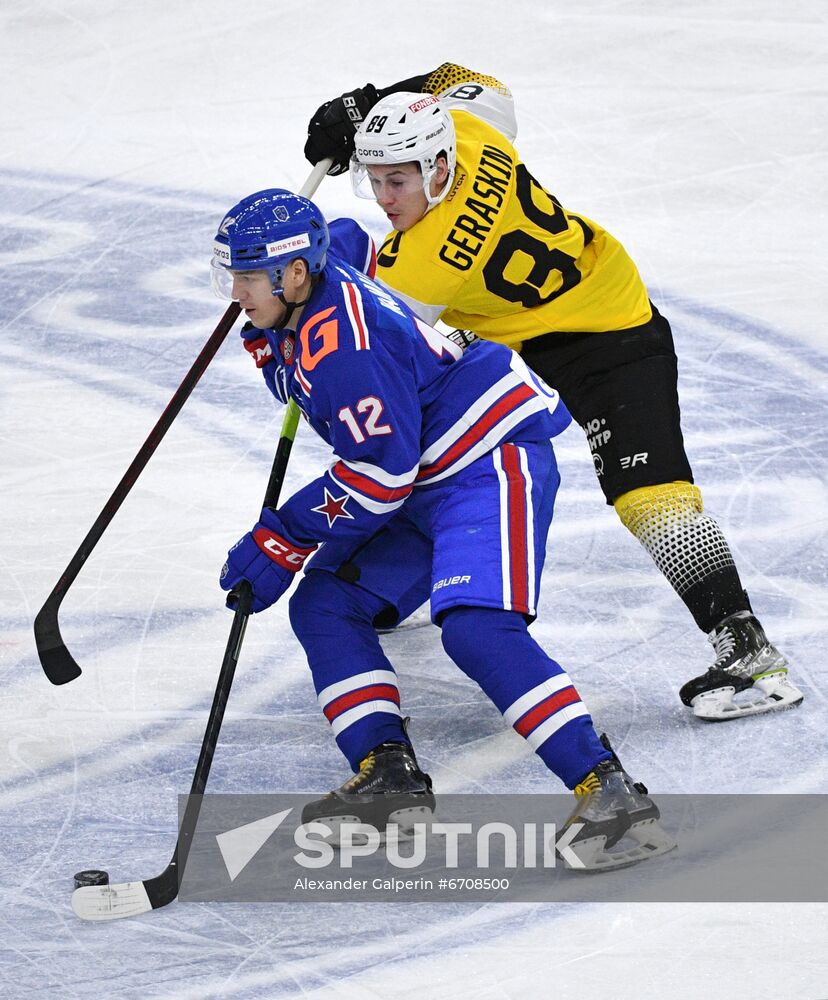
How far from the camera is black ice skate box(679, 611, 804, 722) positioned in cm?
339

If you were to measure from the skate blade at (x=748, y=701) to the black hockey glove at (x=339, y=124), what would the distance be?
156 cm

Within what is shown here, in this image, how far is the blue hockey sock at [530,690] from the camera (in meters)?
2.88

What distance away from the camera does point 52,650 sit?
324cm

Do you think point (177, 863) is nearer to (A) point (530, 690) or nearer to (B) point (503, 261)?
(A) point (530, 690)

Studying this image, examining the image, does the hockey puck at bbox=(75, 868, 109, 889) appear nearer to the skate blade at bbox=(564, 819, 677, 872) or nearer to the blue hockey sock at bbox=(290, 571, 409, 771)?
the blue hockey sock at bbox=(290, 571, 409, 771)

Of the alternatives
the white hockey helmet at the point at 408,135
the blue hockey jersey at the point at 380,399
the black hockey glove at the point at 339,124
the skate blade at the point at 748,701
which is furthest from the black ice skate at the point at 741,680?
the black hockey glove at the point at 339,124

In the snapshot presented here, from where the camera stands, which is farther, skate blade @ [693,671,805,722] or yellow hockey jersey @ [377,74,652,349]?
yellow hockey jersey @ [377,74,652,349]

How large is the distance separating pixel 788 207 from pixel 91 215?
2646 mm

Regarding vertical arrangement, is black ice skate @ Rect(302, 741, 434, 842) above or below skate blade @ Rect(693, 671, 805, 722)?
above

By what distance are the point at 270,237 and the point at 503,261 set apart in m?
0.84

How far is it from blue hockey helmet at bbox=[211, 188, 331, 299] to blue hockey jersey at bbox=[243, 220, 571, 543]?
0.31 feet

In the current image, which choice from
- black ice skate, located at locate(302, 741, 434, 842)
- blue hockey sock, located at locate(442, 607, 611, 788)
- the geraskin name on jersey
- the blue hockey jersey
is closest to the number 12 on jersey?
the blue hockey jersey

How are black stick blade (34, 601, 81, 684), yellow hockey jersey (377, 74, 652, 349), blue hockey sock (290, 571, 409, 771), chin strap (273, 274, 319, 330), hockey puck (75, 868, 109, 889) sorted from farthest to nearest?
yellow hockey jersey (377, 74, 652, 349) < black stick blade (34, 601, 81, 684) < blue hockey sock (290, 571, 409, 771) < chin strap (273, 274, 319, 330) < hockey puck (75, 868, 109, 889)

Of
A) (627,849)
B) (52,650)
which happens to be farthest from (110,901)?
(627,849)
